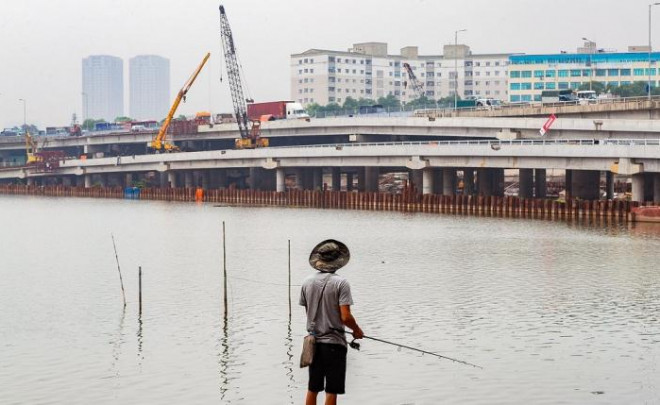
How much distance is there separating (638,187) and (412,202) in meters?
26.4

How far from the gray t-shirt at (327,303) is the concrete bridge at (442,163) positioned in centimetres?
7289

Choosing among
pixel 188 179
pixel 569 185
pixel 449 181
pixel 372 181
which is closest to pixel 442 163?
pixel 449 181

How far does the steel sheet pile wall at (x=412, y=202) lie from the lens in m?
95.9

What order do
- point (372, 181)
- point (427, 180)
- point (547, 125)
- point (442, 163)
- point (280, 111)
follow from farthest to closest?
1. point (280, 111)
2. point (372, 181)
3. point (547, 125)
4. point (427, 180)
5. point (442, 163)

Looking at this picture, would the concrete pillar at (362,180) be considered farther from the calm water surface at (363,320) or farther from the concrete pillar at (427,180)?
the calm water surface at (363,320)

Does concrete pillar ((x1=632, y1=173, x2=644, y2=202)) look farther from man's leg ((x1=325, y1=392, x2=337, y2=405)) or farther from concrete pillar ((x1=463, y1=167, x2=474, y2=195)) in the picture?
man's leg ((x1=325, y1=392, x2=337, y2=405))

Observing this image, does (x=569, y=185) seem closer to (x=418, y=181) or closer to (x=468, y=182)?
(x=468, y=182)

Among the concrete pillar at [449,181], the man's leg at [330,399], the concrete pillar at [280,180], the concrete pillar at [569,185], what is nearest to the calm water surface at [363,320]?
the man's leg at [330,399]

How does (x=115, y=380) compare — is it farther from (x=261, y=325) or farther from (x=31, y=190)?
(x=31, y=190)

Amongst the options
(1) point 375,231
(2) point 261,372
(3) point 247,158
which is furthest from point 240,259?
(3) point 247,158

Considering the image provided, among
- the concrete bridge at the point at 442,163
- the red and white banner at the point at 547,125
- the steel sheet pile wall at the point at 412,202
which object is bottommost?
the steel sheet pile wall at the point at 412,202

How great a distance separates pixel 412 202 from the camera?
4429 inches

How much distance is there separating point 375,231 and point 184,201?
65507 mm

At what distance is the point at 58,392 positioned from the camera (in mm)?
28453
